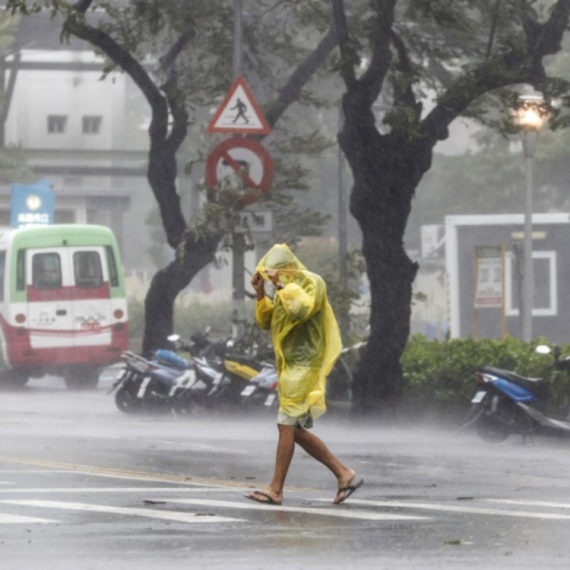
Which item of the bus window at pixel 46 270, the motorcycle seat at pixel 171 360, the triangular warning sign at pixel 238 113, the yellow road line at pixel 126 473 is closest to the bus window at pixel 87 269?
the bus window at pixel 46 270

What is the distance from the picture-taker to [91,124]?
321ft

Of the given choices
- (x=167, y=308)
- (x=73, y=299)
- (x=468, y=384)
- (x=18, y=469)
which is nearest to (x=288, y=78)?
(x=167, y=308)

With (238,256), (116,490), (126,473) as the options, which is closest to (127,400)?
(238,256)

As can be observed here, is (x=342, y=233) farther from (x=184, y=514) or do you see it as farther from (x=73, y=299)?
(x=184, y=514)

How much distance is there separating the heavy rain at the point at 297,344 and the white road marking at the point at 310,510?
3cm

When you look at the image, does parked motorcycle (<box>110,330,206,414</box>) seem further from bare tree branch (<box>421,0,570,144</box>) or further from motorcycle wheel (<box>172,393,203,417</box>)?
bare tree branch (<box>421,0,570,144</box>)

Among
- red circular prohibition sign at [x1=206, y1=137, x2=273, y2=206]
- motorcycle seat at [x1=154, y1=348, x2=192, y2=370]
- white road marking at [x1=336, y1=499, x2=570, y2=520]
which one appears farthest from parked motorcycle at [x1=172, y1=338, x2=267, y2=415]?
white road marking at [x1=336, y1=499, x2=570, y2=520]

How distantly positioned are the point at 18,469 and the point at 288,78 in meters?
13.6

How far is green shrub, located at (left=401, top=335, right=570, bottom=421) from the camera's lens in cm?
1844

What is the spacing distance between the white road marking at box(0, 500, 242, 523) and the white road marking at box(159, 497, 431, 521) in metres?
0.50

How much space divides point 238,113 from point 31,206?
1007 inches

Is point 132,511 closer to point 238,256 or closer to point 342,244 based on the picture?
point 238,256

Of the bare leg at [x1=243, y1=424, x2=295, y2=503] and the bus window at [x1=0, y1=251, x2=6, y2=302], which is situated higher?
the bus window at [x1=0, y1=251, x2=6, y2=302]

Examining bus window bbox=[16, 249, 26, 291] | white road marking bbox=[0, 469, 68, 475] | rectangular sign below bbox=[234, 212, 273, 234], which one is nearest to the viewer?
white road marking bbox=[0, 469, 68, 475]
